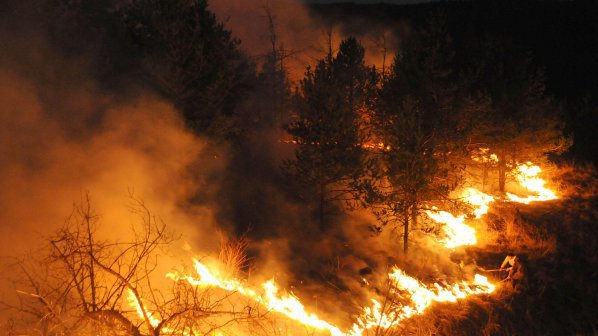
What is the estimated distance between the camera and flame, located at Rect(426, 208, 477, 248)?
1406 cm

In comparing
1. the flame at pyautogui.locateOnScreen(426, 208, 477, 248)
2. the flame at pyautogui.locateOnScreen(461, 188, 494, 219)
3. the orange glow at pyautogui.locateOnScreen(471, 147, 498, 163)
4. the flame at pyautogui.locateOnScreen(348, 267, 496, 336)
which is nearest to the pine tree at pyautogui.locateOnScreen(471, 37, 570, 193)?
the orange glow at pyautogui.locateOnScreen(471, 147, 498, 163)

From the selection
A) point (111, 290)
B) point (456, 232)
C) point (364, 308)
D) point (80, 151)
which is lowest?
point (364, 308)

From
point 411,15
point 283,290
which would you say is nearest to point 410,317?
point 283,290

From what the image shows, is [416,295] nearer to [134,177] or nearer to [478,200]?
[478,200]

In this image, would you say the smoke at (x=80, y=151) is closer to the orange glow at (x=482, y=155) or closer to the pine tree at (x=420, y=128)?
the pine tree at (x=420, y=128)

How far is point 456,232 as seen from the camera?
47.9ft

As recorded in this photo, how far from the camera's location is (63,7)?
17.7 metres

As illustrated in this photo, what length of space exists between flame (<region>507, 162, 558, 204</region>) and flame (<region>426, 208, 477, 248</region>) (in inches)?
Result: 150

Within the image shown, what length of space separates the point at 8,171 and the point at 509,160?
1817 cm

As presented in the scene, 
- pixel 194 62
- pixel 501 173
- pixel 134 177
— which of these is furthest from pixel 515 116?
pixel 134 177

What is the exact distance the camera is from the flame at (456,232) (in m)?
14.1

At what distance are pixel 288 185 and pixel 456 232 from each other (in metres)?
6.72

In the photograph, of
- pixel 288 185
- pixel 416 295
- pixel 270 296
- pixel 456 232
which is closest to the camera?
pixel 270 296

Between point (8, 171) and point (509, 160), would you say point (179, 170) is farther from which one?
point (509, 160)
